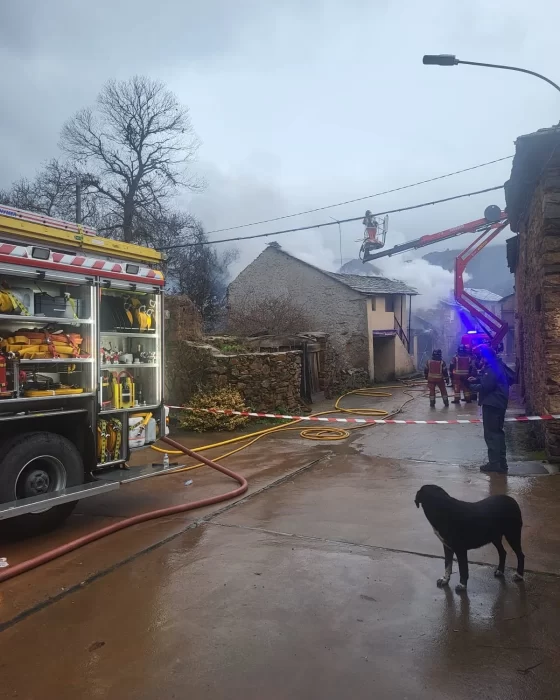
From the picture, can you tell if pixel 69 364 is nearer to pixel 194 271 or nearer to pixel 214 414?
pixel 214 414

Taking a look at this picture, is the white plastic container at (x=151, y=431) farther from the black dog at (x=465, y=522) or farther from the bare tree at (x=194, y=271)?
the bare tree at (x=194, y=271)

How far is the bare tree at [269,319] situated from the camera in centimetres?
2067

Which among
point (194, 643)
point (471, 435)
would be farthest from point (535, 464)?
point (194, 643)

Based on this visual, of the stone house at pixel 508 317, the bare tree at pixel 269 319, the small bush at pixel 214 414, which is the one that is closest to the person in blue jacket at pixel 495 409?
the small bush at pixel 214 414

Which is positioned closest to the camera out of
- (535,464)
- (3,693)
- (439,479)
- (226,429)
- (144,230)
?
(3,693)

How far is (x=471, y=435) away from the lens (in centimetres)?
1030

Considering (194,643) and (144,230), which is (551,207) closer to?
(194,643)

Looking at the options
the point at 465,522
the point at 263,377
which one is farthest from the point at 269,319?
the point at 465,522

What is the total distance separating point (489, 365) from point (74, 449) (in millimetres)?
5513

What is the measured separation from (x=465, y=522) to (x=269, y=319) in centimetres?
1762

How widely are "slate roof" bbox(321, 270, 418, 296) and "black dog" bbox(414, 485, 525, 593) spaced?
2089 centimetres

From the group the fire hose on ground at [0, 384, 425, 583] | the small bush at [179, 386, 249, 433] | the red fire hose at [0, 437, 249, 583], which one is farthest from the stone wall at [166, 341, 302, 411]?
the red fire hose at [0, 437, 249, 583]

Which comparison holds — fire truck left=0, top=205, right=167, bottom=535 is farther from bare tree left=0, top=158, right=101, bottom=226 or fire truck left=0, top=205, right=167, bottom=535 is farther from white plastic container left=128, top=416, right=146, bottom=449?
bare tree left=0, top=158, right=101, bottom=226

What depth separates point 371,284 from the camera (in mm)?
27828
